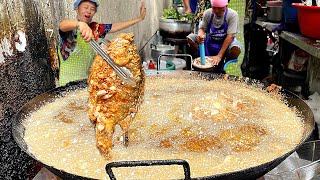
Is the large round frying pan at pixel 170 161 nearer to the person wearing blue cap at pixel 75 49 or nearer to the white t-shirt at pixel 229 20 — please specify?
the person wearing blue cap at pixel 75 49

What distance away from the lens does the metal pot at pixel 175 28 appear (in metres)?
7.67

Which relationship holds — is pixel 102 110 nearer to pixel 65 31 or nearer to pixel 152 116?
pixel 152 116

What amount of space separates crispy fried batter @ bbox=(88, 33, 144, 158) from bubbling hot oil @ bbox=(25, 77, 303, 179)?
0.19 meters

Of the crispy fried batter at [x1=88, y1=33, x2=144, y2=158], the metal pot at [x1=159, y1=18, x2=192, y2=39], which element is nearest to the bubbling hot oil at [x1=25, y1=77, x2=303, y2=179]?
the crispy fried batter at [x1=88, y1=33, x2=144, y2=158]

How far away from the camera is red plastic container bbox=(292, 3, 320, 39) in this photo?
4344 millimetres

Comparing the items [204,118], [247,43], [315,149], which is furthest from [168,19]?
[204,118]

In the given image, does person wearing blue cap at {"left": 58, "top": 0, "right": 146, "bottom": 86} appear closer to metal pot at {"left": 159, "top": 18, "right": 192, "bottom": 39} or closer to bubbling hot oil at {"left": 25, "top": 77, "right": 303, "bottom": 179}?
bubbling hot oil at {"left": 25, "top": 77, "right": 303, "bottom": 179}

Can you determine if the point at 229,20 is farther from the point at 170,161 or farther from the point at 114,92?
the point at 170,161

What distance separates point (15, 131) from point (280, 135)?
1630 millimetres

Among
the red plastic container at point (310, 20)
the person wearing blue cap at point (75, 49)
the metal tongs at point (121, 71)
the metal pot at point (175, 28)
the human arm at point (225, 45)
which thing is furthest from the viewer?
the metal pot at point (175, 28)

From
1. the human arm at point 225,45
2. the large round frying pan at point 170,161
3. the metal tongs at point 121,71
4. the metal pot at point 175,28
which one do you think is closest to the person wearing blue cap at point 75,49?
the large round frying pan at point 170,161

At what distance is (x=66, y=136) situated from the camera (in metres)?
2.02

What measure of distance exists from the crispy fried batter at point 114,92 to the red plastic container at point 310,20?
3.40 m

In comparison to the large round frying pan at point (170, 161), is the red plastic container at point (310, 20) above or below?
above
